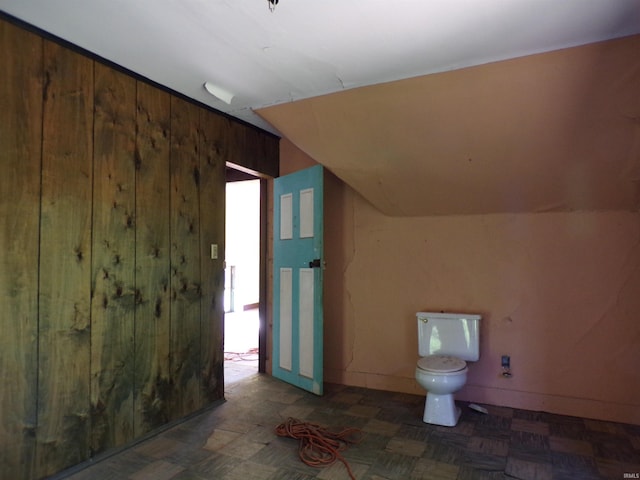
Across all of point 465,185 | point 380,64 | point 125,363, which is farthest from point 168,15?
point 465,185

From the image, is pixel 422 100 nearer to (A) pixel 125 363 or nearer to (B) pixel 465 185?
(B) pixel 465 185

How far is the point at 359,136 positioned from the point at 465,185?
80 cm

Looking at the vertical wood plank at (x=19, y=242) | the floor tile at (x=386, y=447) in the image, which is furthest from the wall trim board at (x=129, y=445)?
the vertical wood plank at (x=19, y=242)

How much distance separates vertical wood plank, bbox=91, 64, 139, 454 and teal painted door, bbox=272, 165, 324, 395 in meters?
1.32

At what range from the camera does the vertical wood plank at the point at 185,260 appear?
8.92ft

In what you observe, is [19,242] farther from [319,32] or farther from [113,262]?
[319,32]

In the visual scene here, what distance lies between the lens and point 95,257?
222 cm

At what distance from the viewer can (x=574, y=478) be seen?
6.58ft

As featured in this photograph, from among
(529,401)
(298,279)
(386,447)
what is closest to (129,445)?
(386,447)

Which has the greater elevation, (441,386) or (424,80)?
(424,80)

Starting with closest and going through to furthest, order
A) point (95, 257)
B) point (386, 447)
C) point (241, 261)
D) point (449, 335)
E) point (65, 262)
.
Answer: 1. point (65, 262)
2. point (95, 257)
3. point (386, 447)
4. point (449, 335)
5. point (241, 261)

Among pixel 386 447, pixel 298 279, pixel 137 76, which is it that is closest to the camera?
pixel 386 447

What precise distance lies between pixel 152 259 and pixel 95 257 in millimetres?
381

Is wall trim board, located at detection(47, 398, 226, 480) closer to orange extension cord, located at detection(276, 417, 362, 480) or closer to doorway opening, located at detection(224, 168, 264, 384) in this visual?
orange extension cord, located at detection(276, 417, 362, 480)
